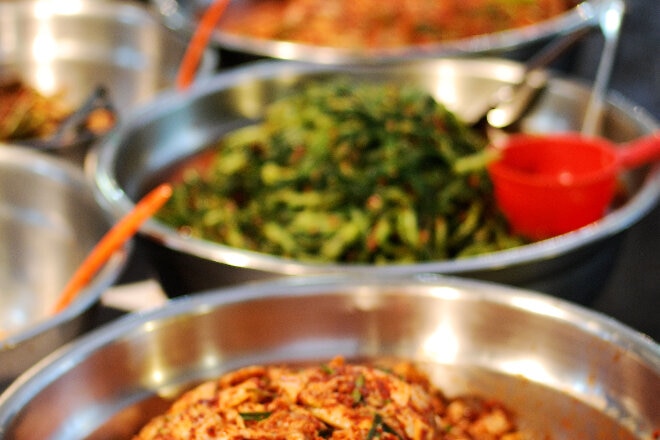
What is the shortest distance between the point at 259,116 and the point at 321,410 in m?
1.61

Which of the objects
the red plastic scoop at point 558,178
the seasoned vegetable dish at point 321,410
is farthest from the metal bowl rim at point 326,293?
the red plastic scoop at point 558,178

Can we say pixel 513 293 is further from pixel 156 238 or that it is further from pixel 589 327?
pixel 156 238

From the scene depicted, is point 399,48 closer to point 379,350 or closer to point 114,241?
point 114,241

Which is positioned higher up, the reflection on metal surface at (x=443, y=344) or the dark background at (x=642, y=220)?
the dark background at (x=642, y=220)

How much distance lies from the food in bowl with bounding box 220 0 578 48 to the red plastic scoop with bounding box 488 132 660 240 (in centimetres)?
107

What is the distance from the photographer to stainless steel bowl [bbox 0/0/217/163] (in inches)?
129

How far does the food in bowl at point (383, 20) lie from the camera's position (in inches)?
128

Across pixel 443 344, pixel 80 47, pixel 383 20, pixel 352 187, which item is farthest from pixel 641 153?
pixel 80 47

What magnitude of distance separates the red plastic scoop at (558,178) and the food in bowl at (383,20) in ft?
3.51

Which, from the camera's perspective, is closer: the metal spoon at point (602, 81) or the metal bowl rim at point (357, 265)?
the metal bowl rim at point (357, 265)

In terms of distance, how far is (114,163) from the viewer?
2234mm

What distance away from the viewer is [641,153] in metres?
2.17

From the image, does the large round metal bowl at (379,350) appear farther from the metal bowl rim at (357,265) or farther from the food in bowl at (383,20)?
the food in bowl at (383,20)

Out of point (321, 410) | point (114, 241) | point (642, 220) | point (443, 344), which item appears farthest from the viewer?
point (642, 220)
